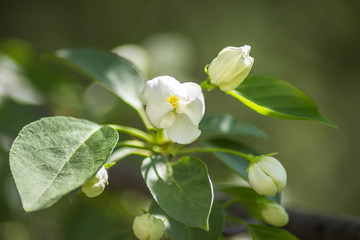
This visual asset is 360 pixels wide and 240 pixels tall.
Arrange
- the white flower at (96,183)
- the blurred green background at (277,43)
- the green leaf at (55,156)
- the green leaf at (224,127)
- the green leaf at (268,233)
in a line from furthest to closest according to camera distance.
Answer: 1. the blurred green background at (277,43)
2. the green leaf at (224,127)
3. the green leaf at (268,233)
4. the white flower at (96,183)
5. the green leaf at (55,156)

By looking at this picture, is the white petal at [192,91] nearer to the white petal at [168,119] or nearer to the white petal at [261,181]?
the white petal at [168,119]

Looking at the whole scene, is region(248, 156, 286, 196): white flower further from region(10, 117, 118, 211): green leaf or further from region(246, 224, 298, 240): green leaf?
region(10, 117, 118, 211): green leaf

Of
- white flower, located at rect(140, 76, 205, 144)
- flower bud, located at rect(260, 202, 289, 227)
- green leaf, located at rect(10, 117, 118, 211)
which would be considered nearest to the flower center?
white flower, located at rect(140, 76, 205, 144)

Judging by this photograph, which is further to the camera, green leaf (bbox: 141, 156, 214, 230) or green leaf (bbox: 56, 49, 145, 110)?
green leaf (bbox: 56, 49, 145, 110)

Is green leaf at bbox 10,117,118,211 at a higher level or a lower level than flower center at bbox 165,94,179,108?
lower

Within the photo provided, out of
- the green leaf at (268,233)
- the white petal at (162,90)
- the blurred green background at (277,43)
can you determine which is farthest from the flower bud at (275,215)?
the blurred green background at (277,43)

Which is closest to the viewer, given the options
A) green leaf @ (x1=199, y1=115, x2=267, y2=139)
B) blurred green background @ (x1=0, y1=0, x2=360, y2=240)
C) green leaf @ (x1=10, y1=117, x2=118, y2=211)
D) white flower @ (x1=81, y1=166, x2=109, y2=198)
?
green leaf @ (x1=10, y1=117, x2=118, y2=211)

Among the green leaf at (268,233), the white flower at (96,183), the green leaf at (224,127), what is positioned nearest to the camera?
the white flower at (96,183)
